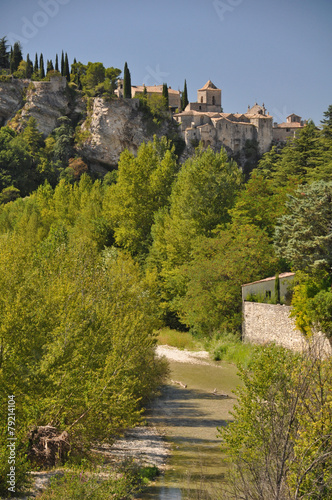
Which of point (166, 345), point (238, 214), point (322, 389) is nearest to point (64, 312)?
point (322, 389)

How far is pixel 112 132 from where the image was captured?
9088 cm

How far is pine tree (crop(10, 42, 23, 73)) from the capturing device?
99812 mm

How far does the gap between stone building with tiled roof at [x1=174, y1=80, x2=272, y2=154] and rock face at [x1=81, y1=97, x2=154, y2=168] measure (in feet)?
27.8

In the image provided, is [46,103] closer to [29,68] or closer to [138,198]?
[29,68]

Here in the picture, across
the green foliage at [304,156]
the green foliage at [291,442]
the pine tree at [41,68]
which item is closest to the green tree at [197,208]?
the green foliage at [304,156]

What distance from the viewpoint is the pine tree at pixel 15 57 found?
3930 inches

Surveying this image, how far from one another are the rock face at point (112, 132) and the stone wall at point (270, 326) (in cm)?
6621

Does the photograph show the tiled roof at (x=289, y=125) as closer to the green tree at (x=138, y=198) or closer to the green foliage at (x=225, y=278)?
the green tree at (x=138, y=198)

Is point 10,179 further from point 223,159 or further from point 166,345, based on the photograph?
point 166,345

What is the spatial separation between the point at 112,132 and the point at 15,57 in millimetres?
27802

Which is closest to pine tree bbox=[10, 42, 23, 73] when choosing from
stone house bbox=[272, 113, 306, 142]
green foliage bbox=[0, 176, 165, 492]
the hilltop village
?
the hilltop village

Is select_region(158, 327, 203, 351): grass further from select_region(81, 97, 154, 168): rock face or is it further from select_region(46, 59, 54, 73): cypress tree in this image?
select_region(46, 59, 54, 73): cypress tree

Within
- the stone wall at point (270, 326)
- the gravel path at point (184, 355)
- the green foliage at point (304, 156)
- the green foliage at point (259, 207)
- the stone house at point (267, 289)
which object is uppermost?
the green foliage at point (304, 156)

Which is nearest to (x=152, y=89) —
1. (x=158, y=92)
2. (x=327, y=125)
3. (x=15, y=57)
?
(x=158, y=92)
